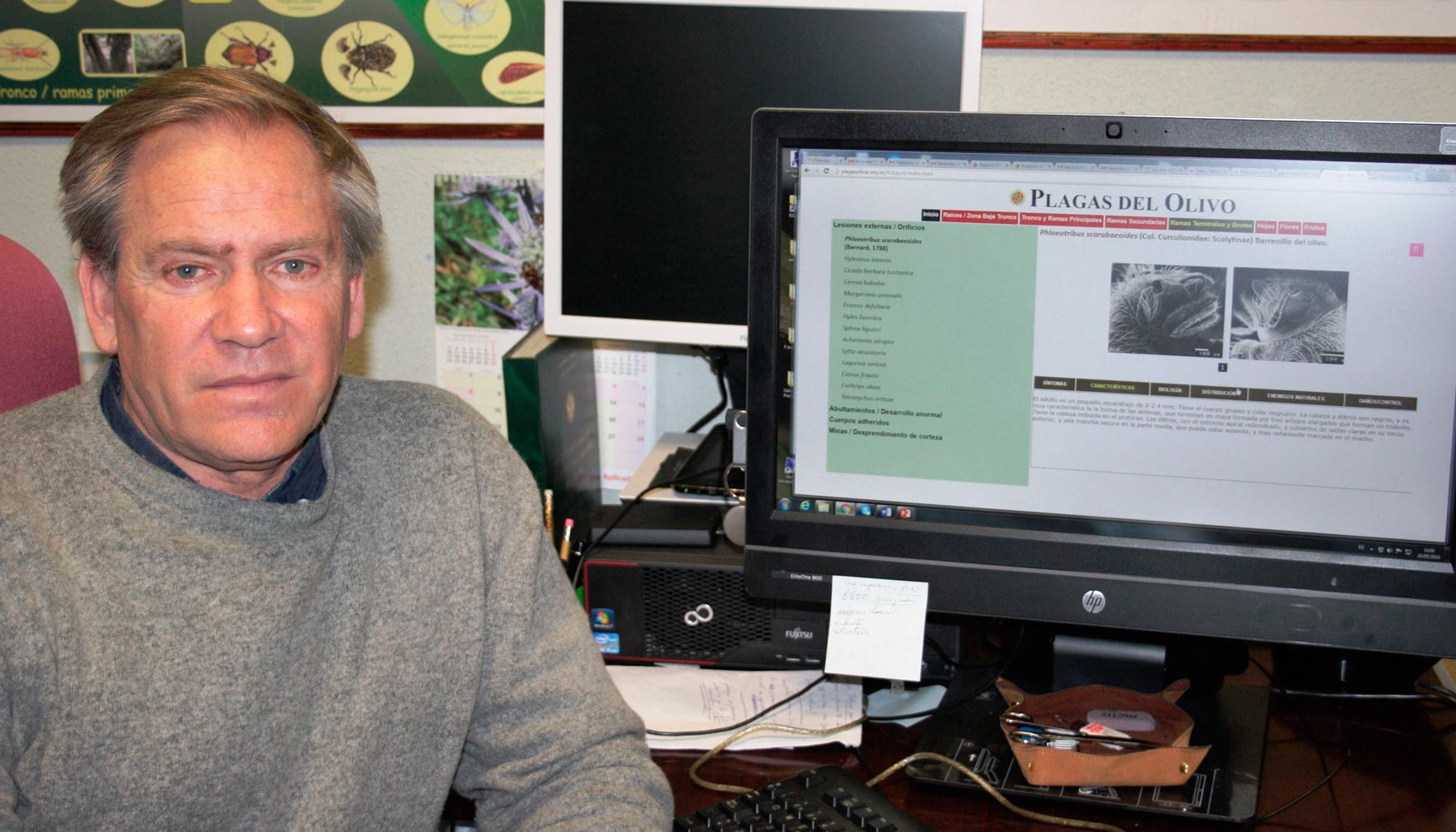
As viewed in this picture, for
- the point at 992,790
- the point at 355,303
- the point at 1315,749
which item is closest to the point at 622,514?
the point at 355,303

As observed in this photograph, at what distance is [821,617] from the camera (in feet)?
3.65

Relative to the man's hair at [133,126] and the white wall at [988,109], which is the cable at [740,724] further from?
the man's hair at [133,126]

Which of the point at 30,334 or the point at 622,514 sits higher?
the point at 30,334

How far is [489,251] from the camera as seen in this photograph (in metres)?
1.42

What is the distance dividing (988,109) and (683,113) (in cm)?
36

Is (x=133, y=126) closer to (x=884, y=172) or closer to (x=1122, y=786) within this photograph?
(x=884, y=172)

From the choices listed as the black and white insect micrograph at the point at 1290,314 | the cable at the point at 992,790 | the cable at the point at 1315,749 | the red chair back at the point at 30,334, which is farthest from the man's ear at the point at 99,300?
the cable at the point at 1315,749

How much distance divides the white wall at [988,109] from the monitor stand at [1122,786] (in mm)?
548

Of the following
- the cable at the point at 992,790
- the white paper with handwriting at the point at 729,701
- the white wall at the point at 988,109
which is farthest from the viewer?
the white wall at the point at 988,109

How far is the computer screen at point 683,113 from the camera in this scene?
1185 millimetres

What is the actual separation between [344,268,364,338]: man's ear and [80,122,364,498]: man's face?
0.09m

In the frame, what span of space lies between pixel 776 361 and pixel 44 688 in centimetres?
58

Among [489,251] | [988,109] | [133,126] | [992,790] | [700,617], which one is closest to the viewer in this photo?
[133,126]

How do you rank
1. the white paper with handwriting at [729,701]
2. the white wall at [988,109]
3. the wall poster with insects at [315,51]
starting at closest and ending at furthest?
the white paper with handwriting at [729,701], the white wall at [988,109], the wall poster with insects at [315,51]
